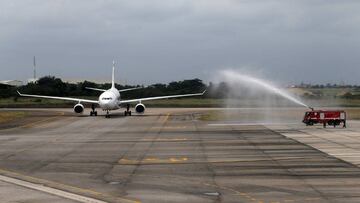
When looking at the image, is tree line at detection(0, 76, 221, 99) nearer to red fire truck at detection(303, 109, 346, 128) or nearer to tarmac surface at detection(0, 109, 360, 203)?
red fire truck at detection(303, 109, 346, 128)

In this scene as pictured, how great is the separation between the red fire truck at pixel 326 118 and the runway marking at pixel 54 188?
3070 cm

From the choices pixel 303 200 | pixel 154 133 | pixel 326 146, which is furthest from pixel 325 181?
pixel 154 133

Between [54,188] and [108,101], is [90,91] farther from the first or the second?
[54,188]

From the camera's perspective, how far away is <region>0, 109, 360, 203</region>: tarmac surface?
15422 mm

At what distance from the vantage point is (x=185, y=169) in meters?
21.1

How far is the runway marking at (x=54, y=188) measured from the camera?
14883mm

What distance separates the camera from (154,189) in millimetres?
16391

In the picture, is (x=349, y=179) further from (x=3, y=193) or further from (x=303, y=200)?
(x=3, y=193)

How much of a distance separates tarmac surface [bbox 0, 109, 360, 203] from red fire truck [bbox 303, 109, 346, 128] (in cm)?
973

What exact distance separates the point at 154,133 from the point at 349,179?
79.0ft

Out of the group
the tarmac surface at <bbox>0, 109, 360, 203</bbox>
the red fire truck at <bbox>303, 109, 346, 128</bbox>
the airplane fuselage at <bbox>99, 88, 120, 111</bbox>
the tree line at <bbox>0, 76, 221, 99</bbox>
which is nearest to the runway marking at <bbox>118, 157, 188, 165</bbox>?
the tarmac surface at <bbox>0, 109, 360, 203</bbox>

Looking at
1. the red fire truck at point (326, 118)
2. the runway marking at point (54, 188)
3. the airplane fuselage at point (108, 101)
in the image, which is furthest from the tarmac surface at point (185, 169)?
the airplane fuselage at point (108, 101)

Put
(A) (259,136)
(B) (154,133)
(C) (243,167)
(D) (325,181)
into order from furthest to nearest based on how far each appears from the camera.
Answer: (B) (154,133), (A) (259,136), (C) (243,167), (D) (325,181)

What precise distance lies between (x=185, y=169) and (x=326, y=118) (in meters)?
27.5
